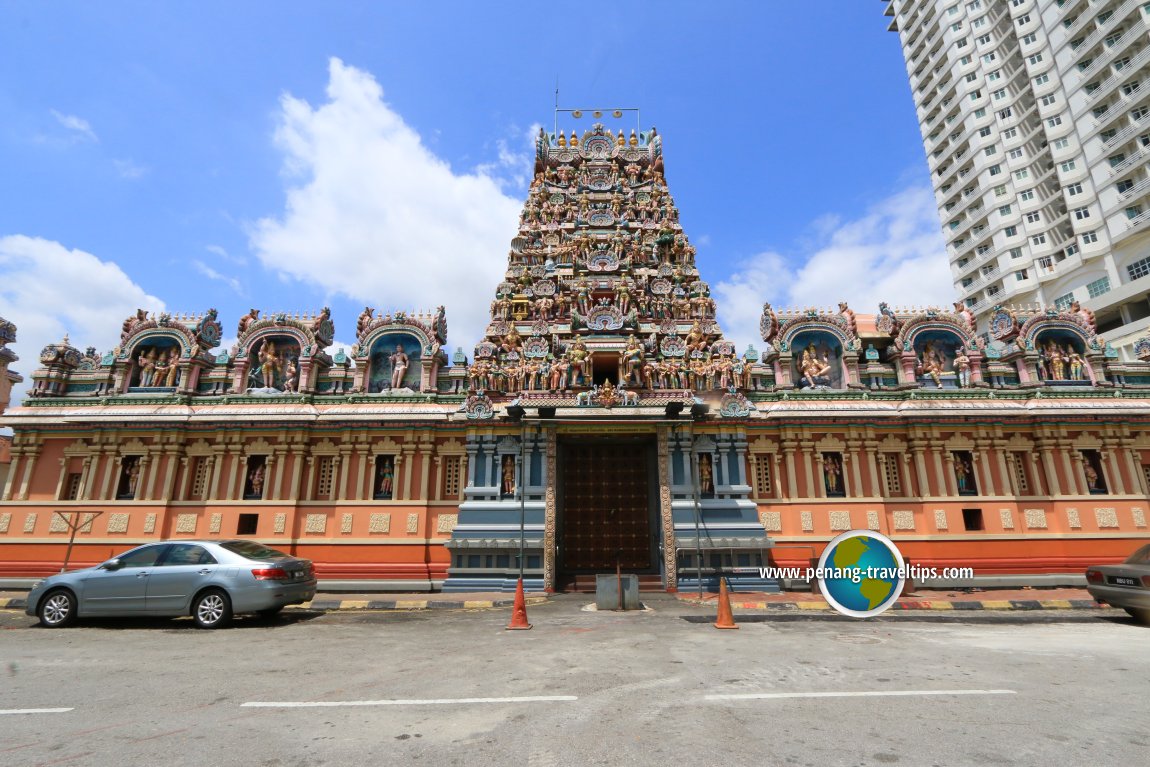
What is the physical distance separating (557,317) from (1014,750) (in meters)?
18.0

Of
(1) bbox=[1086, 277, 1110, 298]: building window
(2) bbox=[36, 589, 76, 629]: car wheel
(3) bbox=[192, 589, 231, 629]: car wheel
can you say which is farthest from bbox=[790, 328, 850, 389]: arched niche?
(1) bbox=[1086, 277, 1110, 298]: building window

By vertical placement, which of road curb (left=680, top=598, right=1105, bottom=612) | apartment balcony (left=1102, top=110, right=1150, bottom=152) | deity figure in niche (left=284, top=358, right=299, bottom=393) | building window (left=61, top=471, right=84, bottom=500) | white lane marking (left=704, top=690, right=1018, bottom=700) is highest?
apartment balcony (left=1102, top=110, right=1150, bottom=152)

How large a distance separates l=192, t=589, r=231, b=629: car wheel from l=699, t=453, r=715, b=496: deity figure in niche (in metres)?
12.9

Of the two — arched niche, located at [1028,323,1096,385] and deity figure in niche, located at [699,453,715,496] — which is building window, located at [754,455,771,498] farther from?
arched niche, located at [1028,323,1096,385]

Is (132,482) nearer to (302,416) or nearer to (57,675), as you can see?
(302,416)

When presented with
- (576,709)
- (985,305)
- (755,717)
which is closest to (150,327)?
(576,709)

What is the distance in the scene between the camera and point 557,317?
2116cm

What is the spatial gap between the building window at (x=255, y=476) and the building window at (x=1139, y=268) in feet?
190

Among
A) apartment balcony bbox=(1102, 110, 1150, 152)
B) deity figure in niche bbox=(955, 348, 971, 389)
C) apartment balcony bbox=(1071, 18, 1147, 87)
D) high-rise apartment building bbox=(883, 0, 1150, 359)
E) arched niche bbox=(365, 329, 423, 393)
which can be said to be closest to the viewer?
deity figure in niche bbox=(955, 348, 971, 389)

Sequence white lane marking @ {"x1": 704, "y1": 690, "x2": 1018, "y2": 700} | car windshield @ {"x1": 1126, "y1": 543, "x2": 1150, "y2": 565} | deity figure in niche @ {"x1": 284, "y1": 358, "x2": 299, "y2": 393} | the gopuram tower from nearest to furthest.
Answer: white lane marking @ {"x1": 704, "y1": 690, "x2": 1018, "y2": 700} → car windshield @ {"x1": 1126, "y1": 543, "x2": 1150, "y2": 565} → the gopuram tower → deity figure in niche @ {"x1": 284, "y1": 358, "x2": 299, "y2": 393}

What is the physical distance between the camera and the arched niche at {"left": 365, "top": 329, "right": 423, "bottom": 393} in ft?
63.9

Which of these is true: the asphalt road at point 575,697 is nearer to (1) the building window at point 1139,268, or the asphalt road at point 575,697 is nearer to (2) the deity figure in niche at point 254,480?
(2) the deity figure in niche at point 254,480

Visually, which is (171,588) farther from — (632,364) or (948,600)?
(948,600)

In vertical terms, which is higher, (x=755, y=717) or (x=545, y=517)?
(x=545, y=517)
